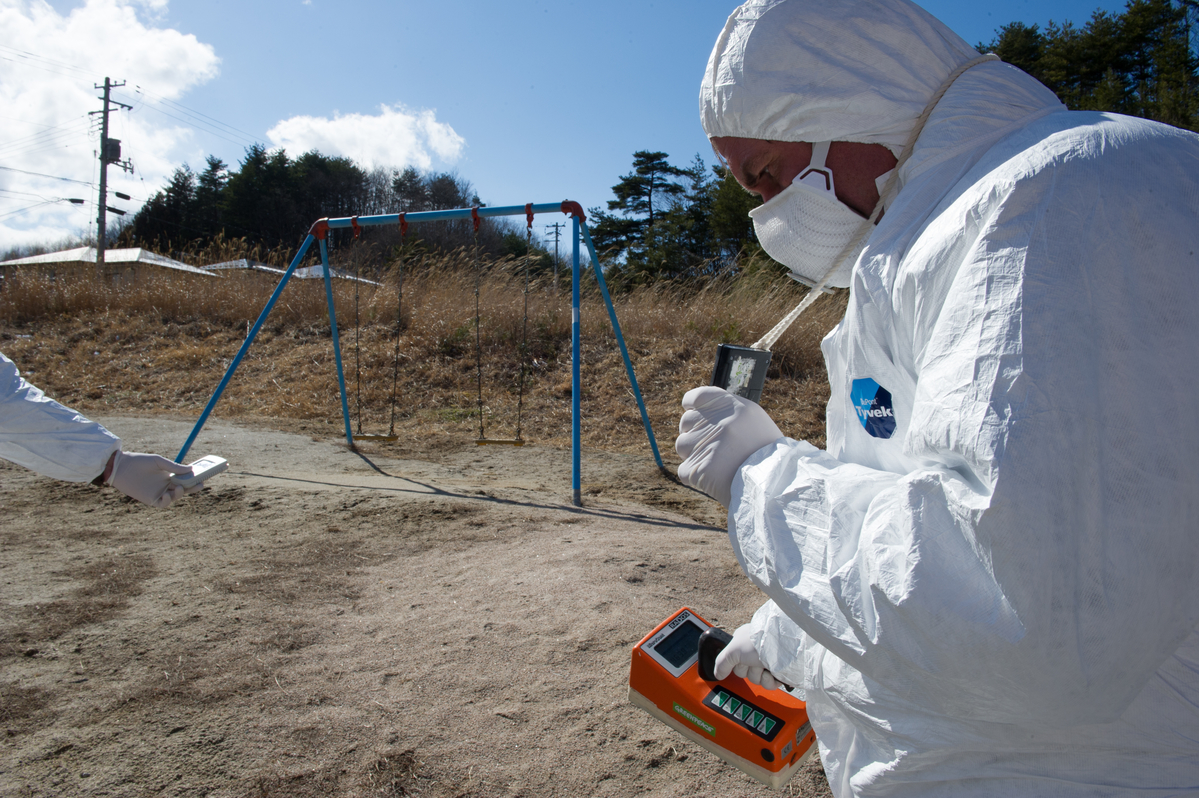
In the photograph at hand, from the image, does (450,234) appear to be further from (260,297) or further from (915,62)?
(915,62)

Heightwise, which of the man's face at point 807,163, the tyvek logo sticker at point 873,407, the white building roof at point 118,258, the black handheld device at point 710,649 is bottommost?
the black handheld device at point 710,649

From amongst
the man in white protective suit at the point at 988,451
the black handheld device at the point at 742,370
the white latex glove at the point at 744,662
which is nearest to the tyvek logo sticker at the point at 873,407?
the man in white protective suit at the point at 988,451

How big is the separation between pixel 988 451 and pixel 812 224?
65 centimetres

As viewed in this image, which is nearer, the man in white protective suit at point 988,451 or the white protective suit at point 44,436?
the man in white protective suit at point 988,451

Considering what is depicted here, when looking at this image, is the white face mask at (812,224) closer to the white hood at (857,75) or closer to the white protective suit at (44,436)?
the white hood at (857,75)

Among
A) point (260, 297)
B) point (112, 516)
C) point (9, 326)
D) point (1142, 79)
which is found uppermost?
point (1142, 79)

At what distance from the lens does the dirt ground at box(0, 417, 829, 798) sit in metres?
1.91

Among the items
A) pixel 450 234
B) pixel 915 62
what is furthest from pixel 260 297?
pixel 450 234

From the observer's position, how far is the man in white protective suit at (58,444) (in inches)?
91.8

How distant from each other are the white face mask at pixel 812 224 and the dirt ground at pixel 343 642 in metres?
1.41

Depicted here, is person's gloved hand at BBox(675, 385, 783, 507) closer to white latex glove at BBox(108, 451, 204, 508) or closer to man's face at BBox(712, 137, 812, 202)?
man's face at BBox(712, 137, 812, 202)

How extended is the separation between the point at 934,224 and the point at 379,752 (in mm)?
1995

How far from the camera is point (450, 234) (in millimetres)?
32625

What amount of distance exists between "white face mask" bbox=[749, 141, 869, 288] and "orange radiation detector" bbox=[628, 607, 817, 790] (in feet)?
2.93
